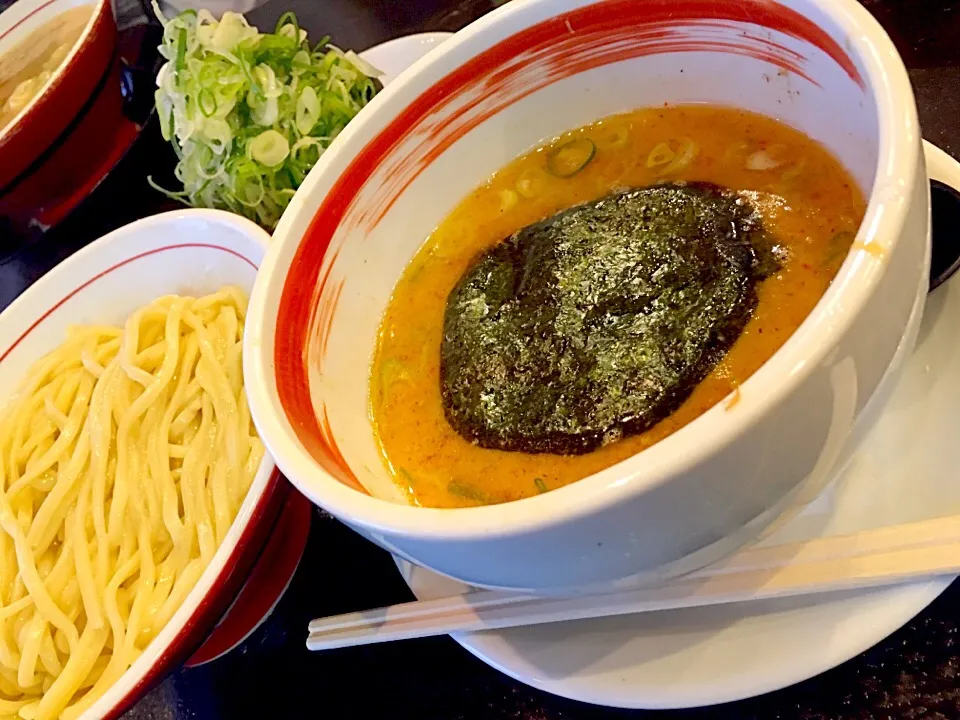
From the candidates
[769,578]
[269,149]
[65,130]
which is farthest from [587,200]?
[65,130]

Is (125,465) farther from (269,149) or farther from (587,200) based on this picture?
(587,200)

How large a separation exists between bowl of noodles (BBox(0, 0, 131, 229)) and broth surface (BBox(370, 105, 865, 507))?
3.86 feet

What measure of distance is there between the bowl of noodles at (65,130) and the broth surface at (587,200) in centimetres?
118

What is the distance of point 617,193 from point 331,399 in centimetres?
51

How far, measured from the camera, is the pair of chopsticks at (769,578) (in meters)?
0.87

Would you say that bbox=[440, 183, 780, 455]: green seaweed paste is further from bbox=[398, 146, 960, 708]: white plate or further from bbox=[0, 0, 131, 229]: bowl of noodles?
bbox=[0, 0, 131, 229]: bowl of noodles

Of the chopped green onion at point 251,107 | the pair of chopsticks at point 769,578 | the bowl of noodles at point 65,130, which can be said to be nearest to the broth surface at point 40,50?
the bowl of noodles at point 65,130

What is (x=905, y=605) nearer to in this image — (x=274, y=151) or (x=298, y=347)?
(x=298, y=347)

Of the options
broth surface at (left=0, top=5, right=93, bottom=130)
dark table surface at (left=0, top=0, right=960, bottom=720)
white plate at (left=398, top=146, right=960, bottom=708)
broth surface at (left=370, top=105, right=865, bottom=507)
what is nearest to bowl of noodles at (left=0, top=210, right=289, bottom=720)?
dark table surface at (left=0, top=0, right=960, bottom=720)

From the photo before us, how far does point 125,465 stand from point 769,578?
118cm

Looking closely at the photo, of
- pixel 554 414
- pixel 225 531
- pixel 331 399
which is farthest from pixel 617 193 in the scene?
pixel 225 531

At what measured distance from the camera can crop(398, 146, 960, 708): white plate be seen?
2.90ft

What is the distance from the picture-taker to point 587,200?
1.22 m

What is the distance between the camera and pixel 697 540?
2.52 ft
